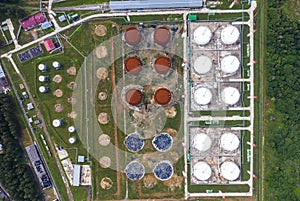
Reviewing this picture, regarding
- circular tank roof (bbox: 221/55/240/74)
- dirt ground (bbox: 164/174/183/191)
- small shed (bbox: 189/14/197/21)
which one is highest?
small shed (bbox: 189/14/197/21)

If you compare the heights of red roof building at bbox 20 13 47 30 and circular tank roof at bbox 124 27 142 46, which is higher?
red roof building at bbox 20 13 47 30

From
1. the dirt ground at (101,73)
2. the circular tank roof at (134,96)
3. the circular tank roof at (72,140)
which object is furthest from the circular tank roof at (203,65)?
the circular tank roof at (72,140)

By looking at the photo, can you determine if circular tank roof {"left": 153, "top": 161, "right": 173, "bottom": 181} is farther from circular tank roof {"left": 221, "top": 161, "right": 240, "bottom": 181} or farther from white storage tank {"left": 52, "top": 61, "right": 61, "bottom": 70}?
white storage tank {"left": 52, "top": 61, "right": 61, "bottom": 70}

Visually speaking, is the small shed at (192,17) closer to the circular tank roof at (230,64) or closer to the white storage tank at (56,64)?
the circular tank roof at (230,64)

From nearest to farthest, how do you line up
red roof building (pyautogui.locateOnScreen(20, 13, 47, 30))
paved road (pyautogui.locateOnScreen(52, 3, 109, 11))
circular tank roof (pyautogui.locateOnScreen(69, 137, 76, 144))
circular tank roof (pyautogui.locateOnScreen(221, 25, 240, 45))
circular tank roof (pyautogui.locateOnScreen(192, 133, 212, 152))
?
circular tank roof (pyautogui.locateOnScreen(221, 25, 240, 45)) < circular tank roof (pyautogui.locateOnScreen(192, 133, 212, 152)) < circular tank roof (pyautogui.locateOnScreen(69, 137, 76, 144)) < red roof building (pyautogui.locateOnScreen(20, 13, 47, 30)) < paved road (pyautogui.locateOnScreen(52, 3, 109, 11))

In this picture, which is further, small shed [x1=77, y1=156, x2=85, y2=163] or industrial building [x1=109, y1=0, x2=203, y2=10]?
small shed [x1=77, y1=156, x2=85, y2=163]

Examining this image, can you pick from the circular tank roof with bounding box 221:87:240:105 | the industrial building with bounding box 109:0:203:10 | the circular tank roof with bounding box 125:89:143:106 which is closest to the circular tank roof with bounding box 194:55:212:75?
the circular tank roof with bounding box 221:87:240:105

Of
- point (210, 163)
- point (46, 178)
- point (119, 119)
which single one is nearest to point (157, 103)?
point (119, 119)

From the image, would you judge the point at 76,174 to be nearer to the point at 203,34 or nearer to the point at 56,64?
the point at 56,64

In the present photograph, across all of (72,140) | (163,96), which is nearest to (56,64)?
(72,140)
